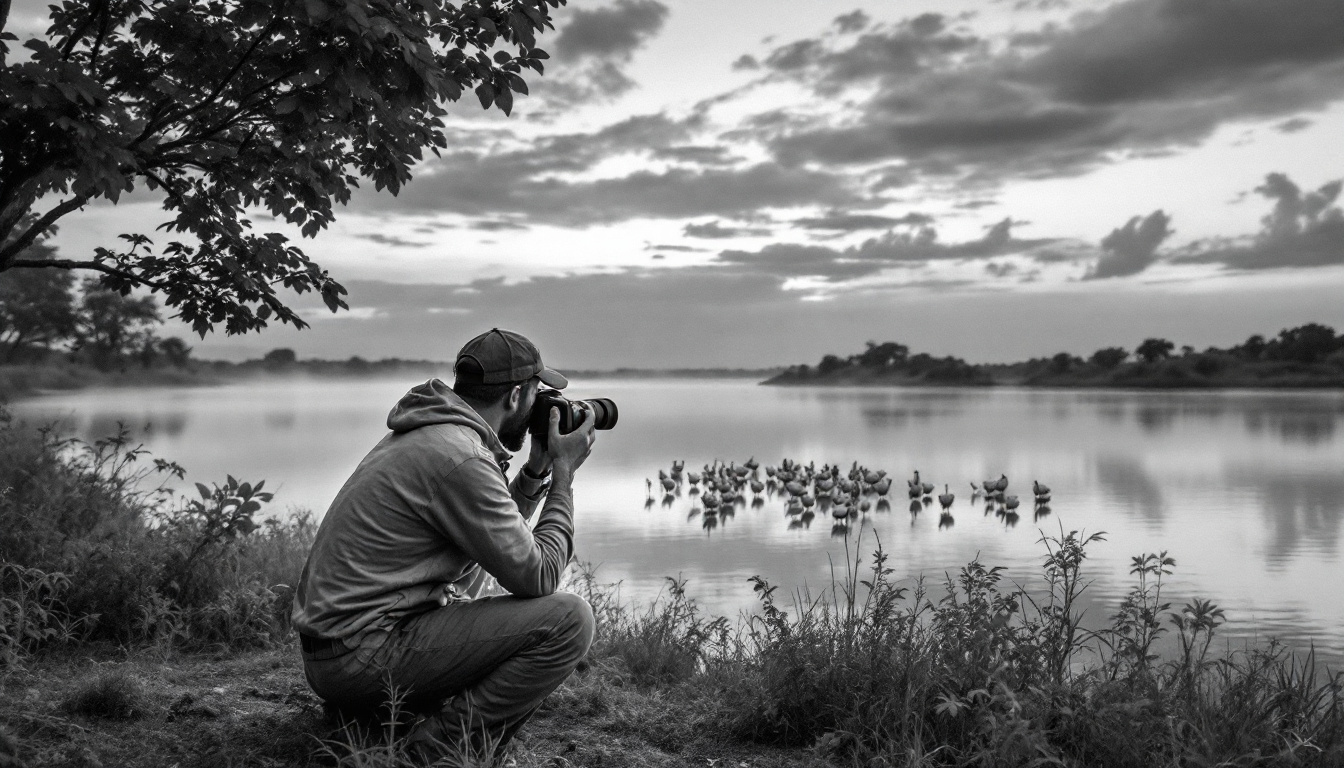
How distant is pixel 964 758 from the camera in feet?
11.0

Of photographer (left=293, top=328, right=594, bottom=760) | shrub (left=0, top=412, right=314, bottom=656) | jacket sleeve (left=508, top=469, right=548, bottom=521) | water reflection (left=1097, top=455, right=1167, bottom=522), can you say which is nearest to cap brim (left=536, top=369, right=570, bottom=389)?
photographer (left=293, top=328, right=594, bottom=760)

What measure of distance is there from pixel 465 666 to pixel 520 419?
865 millimetres

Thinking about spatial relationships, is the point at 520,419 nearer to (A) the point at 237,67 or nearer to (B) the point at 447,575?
(B) the point at 447,575

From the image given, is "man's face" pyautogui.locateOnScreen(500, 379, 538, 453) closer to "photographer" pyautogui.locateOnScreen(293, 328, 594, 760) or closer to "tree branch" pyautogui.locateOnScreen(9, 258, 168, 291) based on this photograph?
"photographer" pyautogui.locateOnScreen(293, 328, 594, 760)

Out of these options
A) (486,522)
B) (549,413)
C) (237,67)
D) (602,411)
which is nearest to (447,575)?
(486,522)

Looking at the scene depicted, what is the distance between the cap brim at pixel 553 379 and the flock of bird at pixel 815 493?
9.16 m

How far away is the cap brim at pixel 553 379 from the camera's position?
350cm

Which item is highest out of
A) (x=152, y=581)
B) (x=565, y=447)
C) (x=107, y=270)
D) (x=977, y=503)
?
(x=107, y=270)

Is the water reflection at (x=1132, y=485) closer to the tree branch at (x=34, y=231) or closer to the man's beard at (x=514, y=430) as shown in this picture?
the man's beard at (x=514, y=430)

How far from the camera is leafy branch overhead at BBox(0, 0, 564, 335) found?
13.1ft

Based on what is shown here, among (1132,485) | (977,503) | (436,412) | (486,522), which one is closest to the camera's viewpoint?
(486,522)

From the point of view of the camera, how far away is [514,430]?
3.58 m

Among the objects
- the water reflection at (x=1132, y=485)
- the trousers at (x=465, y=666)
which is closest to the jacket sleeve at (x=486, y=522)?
the trousers at (x=465, y=666)

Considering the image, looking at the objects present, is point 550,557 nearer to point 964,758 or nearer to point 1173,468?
point 964,758
